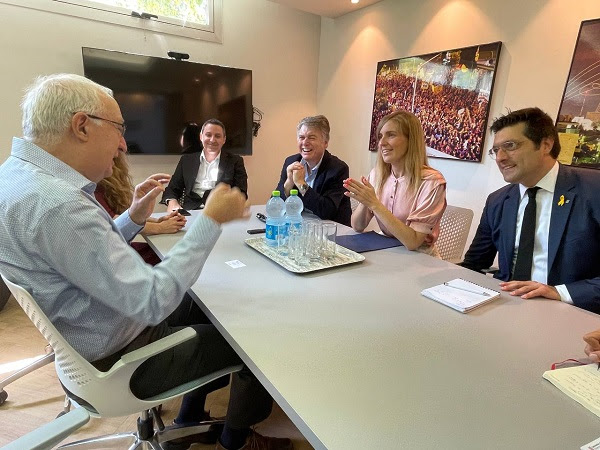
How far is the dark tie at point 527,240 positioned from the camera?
1428mm

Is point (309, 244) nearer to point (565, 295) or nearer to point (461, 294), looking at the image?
point (461, 294)

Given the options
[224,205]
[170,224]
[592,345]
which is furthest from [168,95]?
[592,345]

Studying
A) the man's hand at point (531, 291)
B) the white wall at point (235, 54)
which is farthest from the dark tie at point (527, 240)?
the white wall at point (235, 54)

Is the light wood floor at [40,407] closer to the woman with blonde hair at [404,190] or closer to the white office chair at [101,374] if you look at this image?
the white office chair at [101,374]

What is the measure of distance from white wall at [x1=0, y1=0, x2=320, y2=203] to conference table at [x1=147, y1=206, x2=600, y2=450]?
2747 millimetres

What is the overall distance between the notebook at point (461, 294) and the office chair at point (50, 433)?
974 mm

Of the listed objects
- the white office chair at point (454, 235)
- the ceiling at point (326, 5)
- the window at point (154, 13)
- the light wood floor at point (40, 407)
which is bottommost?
the light wood floor at point (40, 407)

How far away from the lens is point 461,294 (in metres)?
1.14

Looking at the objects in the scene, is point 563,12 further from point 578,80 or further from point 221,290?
point 221,290

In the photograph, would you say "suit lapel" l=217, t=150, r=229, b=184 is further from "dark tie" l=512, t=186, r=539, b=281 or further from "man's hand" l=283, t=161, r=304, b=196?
"dark tie" l=512, t=186, r=539, b=281

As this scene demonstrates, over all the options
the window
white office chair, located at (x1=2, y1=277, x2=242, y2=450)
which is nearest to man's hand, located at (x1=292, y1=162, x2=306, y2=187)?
white office chair, located at (x1=2, y1=277, x2=242, y2=450)

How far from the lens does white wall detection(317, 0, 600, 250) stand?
233 cm

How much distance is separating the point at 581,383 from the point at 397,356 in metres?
0.38

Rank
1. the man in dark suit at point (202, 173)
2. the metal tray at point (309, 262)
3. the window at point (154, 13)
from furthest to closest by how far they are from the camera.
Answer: the man in dark suit at point (202, 173), the window at point (154, 13), the metal tray at point (309, 262)
